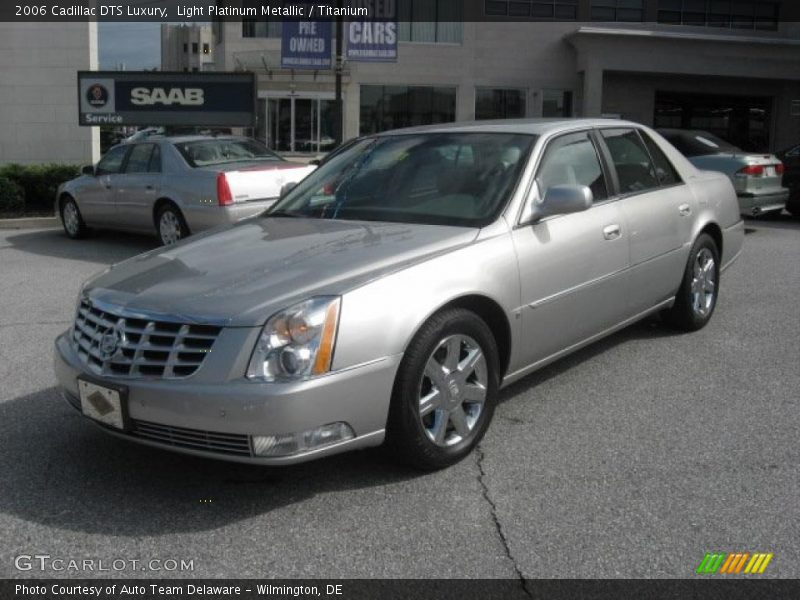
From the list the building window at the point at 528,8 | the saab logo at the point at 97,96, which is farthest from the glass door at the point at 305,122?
the saab logo at the point at 97,96

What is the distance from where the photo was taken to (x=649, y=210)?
574cm

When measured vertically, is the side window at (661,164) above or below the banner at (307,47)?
below

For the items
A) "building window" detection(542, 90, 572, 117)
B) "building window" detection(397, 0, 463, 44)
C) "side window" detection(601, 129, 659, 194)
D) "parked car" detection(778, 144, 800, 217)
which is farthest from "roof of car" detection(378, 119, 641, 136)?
"building window" detection(542, 90, 572, 117)

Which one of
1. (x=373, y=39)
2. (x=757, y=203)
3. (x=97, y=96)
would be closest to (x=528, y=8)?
(x=373, y=39)

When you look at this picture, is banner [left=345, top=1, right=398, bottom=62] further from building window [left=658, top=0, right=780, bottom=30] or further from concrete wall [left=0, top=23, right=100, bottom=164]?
building window [left=658, top=0, right=780, bottom=30]

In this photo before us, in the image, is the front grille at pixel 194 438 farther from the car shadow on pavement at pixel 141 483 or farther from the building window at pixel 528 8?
the building window at pixel 528 8

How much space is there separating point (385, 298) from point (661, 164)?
3.26m

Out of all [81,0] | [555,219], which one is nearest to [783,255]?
[555,219]

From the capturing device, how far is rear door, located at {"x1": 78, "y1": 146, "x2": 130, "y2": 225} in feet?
38.9

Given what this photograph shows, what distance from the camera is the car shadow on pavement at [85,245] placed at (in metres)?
11.3

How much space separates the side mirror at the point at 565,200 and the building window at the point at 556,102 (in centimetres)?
2938

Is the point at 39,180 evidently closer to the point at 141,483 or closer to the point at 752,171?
the point at 752,171

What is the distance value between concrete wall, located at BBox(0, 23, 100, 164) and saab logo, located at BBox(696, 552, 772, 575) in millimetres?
17578

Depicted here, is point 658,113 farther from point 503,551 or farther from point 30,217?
point 503,551
